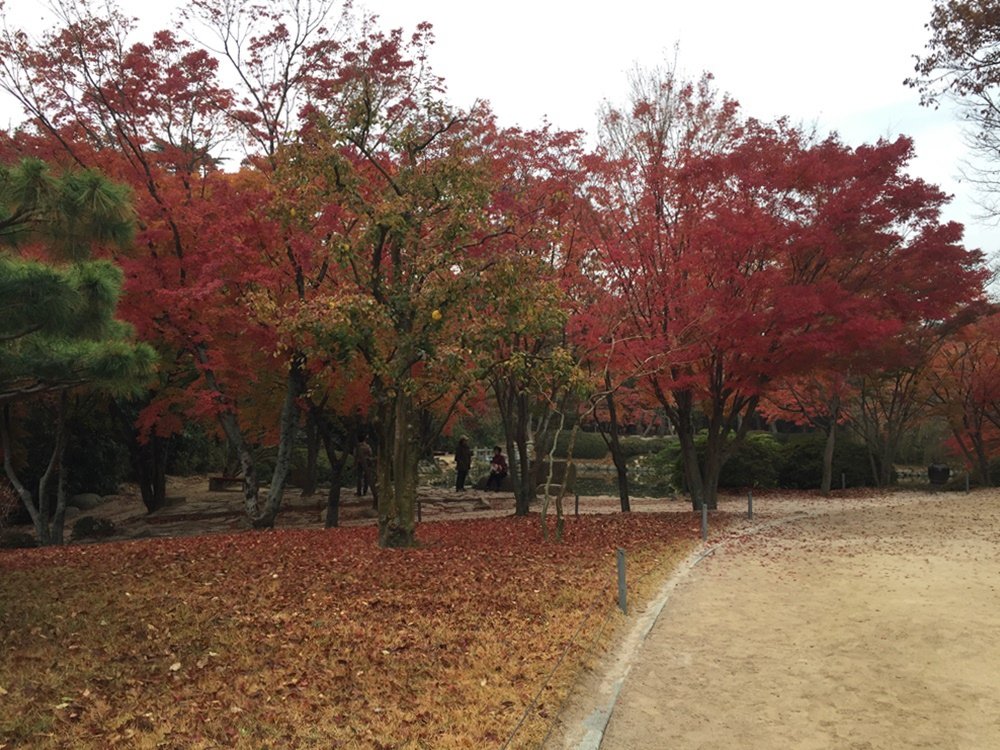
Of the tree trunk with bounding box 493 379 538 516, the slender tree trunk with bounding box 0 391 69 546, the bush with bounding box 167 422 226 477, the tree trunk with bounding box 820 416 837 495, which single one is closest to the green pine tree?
the slender tree trunk with bounding box 0 391 69 546

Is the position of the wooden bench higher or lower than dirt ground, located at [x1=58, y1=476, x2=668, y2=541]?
higher

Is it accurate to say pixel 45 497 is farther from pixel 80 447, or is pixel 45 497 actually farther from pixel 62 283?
pixel 62 283

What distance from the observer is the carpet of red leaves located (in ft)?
13.2

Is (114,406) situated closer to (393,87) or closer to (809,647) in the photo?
(393,87)

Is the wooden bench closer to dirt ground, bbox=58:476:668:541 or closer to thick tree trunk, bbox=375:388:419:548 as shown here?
dirt ground, bbox=58:476:668:541

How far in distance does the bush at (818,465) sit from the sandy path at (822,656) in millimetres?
13866

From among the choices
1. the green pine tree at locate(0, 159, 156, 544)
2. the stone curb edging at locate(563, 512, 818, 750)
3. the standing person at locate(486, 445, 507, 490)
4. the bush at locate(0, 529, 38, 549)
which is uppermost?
the green pine tree at locate(0, 159, 156, 544)

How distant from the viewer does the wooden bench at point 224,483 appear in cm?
2350

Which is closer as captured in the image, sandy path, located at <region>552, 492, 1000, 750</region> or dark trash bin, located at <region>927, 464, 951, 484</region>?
sandy path, located at <region>552, 492, 1000, 750</region>

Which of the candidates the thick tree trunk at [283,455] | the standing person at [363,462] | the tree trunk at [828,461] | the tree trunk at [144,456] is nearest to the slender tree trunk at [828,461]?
the tree trunk at [828,461]

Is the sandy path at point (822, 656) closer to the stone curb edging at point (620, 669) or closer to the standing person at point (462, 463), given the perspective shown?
the stone curb edging at point (620, 669)

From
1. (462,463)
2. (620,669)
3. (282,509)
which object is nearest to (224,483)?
(282,509)

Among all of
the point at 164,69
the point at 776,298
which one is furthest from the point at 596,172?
the point at 164,69

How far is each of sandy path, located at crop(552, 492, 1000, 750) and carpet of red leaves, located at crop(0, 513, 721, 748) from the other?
63cm
